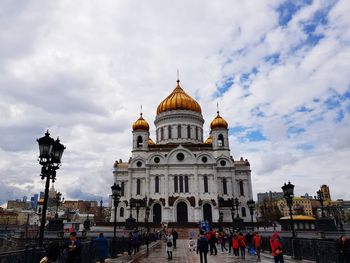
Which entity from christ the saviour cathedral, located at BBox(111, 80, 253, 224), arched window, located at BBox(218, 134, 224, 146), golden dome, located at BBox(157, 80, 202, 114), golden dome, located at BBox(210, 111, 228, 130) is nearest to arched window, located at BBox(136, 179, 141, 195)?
christ the saviour cathedral, located at BBox(111, 80, 253, 224)

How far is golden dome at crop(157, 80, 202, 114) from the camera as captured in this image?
5753 cm

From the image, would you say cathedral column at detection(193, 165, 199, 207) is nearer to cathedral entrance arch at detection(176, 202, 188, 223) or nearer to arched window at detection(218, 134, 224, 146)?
cathedral entrance arch at detection(176, 202, 188, 223)

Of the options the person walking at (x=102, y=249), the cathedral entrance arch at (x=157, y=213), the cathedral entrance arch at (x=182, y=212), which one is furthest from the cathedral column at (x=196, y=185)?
the person walking at (x=102, y=249)

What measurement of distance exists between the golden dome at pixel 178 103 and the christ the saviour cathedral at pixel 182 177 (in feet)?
5.54

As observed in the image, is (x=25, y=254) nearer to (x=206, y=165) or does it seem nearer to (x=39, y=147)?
Result: (x=39, y=147)

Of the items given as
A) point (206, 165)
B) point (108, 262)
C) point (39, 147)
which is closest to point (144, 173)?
point (206, 165)

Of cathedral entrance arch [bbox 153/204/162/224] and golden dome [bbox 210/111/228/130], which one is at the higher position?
Result: golden dome [bbox 210/111/228/130]

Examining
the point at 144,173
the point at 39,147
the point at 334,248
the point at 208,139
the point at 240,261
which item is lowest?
the point at 240,261

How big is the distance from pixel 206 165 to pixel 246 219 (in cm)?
1125

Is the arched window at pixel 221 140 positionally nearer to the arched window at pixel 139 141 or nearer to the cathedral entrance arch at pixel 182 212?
the cathedral entrance arch at pixel 182 212

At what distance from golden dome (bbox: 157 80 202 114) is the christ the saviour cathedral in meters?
1.69

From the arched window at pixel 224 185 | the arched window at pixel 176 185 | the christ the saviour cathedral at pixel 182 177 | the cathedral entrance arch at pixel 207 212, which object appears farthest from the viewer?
the arched window at pixel 224 185

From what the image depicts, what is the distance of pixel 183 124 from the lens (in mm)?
56312

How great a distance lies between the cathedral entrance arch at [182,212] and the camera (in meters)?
46.6
